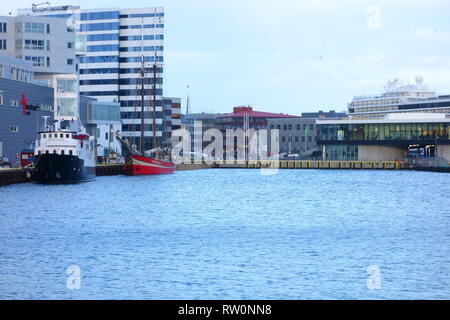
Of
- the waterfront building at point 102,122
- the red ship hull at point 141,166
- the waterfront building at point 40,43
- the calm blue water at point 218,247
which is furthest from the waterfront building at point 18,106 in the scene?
the calm blue water at point 218,247

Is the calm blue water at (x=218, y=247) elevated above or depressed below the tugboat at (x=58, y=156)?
below

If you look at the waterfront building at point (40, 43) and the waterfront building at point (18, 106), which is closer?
the waterfront building at point (18, 106)

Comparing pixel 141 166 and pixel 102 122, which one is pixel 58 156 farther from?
pixel 102 122

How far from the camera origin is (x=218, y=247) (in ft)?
153

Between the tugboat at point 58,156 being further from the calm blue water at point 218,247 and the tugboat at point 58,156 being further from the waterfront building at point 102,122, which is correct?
the waterfront building at point 102,122

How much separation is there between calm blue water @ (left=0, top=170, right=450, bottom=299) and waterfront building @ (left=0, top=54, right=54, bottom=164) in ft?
81.9

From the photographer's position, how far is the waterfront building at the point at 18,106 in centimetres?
10731

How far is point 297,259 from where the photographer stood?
4250cm

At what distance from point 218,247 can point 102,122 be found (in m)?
109

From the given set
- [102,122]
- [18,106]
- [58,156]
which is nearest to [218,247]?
[58,156]

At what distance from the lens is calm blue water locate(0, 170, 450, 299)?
34.4 m

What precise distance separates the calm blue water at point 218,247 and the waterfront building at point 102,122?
62963 mm

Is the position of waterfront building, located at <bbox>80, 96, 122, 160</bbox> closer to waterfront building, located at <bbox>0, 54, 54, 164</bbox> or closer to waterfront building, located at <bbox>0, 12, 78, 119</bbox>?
waterfront building, located at <bbox>0, 12, 78, 119</bbox>
